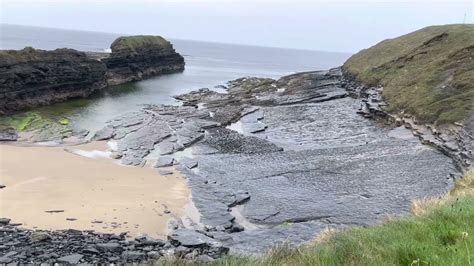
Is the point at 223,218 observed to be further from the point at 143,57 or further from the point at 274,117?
the point at 143,57

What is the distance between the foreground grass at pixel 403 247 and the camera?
22.3 ft

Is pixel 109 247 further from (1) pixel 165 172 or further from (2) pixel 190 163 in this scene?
(2) pixel 190 163

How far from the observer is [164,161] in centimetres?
2955

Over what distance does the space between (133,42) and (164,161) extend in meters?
71.3

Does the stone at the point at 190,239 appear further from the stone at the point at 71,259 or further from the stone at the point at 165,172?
the stone at the point at 165,172

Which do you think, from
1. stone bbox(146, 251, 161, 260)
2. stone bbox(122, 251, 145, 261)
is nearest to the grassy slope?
stone bbox(146, 251, 161, 260)

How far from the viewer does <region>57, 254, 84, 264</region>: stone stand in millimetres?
13702

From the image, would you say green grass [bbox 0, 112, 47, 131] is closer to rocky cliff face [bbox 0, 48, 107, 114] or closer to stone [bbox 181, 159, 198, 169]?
rocky cliff face [bbox 0, 48, 107, 114]

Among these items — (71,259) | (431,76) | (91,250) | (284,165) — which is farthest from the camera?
(431,76)

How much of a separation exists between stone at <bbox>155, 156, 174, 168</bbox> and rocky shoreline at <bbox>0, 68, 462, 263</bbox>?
2.6 inches

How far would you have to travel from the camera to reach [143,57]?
9681cm

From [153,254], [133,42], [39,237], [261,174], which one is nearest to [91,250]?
[153,254]

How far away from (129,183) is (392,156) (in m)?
17.2

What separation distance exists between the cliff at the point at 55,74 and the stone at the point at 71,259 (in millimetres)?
34234
